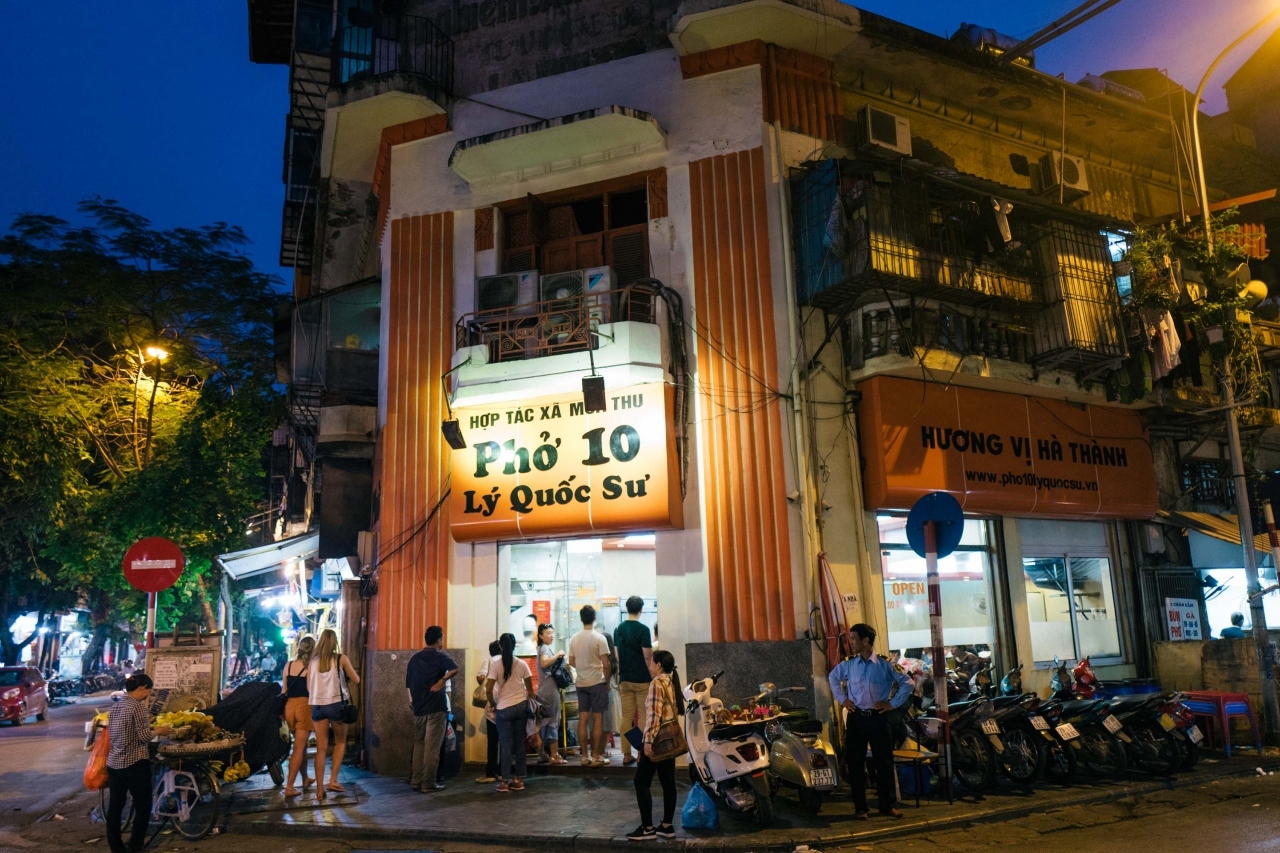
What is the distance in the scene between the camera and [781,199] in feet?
39.8

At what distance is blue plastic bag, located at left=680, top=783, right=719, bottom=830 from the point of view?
812cm

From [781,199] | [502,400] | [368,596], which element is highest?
[781,199]

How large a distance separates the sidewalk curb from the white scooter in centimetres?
38

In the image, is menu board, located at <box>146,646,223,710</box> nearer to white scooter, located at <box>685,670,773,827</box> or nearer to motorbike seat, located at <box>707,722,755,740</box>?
white scooter, located at <box>685,670,773,827</box>

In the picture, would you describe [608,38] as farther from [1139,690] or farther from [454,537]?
[1139,690]

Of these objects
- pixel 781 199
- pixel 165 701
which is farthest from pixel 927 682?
pixel 165 701

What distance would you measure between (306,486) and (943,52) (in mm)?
A: 17899

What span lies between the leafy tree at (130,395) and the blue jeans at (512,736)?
12824 millimetres

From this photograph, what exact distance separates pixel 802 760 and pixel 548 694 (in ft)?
14.8

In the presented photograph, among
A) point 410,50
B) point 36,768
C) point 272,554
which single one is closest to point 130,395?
point 272,554

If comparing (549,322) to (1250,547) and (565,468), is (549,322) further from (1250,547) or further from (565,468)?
(1250,547)

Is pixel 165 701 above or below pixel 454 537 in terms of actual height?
below

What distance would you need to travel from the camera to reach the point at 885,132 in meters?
12.5

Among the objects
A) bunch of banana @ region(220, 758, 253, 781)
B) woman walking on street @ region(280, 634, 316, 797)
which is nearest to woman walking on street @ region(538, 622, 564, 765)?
woman walking on street @ region(280, 634, 316, 797)
